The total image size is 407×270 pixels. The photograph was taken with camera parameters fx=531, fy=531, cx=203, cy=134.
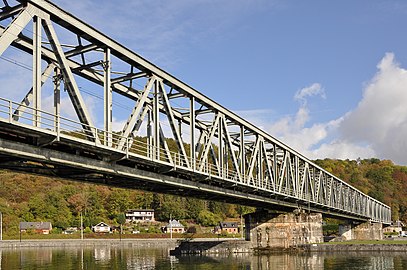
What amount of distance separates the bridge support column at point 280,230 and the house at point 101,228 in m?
93.0

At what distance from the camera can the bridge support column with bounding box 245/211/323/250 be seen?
8800 cm

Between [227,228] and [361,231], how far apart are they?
159 ft

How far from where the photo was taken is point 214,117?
5847 cm

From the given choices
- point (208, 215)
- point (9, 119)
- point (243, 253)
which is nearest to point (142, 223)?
point (208, 215)

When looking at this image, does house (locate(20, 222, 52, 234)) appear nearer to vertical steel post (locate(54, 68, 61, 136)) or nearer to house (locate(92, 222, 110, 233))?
house (locate(92, 222, 110, 233))

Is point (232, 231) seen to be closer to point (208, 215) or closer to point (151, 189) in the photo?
point (208, 215)

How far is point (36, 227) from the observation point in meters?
163

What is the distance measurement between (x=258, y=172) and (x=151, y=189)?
25.4m

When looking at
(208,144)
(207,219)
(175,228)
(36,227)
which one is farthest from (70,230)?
(208,144)

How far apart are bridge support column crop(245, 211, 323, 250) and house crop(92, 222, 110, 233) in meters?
93.0

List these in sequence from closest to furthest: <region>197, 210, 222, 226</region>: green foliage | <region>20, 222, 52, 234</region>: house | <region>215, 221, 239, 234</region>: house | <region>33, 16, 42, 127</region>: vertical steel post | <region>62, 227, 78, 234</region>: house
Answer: <region>33, 16, 42, 127</region>: vertical steel post → <region>20, 222, 52, 234</region>: house → <region>62, 227, 78, 234</region>: house → <region>215, 221, 239, 234</region>: house → <region>197, 210, 222, 226</region>: green foliage

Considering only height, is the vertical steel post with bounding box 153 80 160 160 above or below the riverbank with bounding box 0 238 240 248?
above

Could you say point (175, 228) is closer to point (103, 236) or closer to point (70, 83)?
point (103, 236)

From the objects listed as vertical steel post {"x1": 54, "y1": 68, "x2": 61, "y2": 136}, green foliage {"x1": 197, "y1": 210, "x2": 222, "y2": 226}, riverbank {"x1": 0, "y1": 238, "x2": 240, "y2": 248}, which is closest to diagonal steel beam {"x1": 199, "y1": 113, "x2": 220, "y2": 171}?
vertical steel post {"x1": 54, "y1": 68, "x2": 61, "y2": 136}
